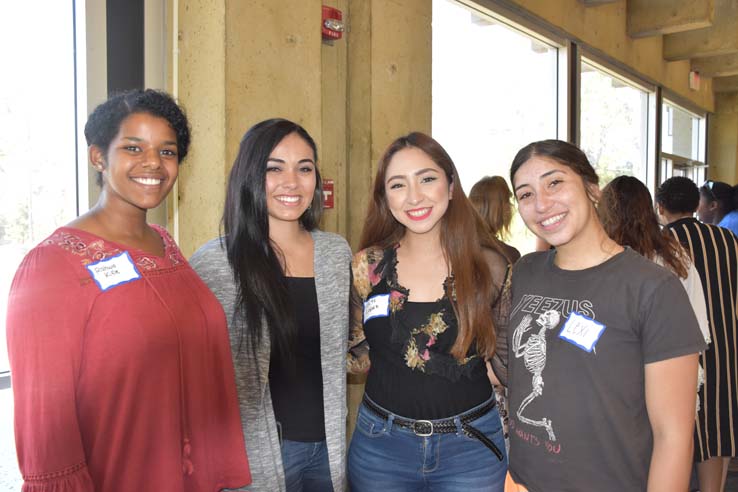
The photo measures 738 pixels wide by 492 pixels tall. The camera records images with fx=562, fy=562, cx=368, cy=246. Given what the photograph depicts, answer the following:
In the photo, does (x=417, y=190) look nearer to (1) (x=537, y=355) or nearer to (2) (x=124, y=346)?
(1) (x=537, y=355)

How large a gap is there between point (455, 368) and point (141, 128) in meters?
1.04

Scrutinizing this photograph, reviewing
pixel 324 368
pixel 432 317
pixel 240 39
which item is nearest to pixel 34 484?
pixel 324 368

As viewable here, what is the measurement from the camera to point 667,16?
5.56 m

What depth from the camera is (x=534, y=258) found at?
5.32 feet

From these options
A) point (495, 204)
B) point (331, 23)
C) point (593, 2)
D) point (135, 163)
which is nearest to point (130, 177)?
point (135, 163)

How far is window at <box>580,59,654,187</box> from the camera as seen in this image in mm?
5801

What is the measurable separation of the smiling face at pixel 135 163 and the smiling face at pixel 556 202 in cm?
96

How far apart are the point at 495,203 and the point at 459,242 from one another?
1684mm

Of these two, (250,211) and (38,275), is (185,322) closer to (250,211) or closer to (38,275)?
(38,275)

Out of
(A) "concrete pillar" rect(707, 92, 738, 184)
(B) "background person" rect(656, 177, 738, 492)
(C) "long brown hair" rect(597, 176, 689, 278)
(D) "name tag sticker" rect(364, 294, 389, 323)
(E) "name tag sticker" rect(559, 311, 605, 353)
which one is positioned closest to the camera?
(E) "name tag sticker" rect(559, 311, 605, 353)

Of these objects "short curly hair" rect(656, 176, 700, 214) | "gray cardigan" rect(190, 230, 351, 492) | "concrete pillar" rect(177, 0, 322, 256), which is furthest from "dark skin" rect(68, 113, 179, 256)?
"short curly hair" rect(656, 176, 700, 214)

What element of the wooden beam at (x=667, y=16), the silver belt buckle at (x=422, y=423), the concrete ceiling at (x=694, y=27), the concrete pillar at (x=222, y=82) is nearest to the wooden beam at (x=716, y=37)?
the concrete ceiling at (x=694, y=27)

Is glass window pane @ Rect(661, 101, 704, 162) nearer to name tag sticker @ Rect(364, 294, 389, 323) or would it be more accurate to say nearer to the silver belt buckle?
name tag sticker @ Rect(364, 294, 389, 323)

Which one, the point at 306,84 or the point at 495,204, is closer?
the point at 306,84
